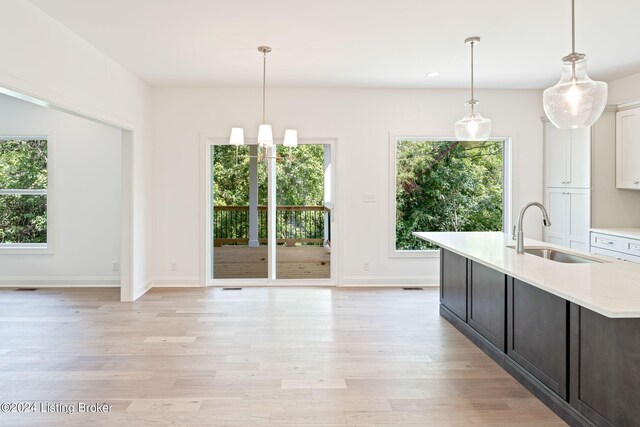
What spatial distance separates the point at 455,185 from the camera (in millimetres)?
6371

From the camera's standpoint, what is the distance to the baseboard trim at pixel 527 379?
2.54 m

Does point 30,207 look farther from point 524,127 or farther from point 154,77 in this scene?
point 524,127

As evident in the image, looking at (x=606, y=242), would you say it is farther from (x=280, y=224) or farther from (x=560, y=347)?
(x=280, y=224)

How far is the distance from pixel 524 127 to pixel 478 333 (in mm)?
3513

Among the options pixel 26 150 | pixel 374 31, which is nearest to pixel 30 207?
pixel 26 150

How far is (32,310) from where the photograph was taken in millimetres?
4918

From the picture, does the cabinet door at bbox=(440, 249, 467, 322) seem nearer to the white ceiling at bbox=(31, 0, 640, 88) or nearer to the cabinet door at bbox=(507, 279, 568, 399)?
the cabinet door at bbox=(507, 279, 568, 399)

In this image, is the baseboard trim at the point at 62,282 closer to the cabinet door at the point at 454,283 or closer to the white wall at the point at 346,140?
the white wall at the point at 346,140

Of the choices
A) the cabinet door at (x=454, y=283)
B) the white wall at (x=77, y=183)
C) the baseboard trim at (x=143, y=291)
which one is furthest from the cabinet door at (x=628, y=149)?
the white wall at (x=77, y=183)

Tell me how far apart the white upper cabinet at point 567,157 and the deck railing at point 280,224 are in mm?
2961

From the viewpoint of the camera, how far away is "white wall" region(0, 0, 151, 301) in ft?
10.7

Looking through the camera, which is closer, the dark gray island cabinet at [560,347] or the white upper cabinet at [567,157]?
the dark gray island cabinet at [560,347]

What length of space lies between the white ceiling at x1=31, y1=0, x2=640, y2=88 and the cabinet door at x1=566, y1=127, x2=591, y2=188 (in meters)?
0.71

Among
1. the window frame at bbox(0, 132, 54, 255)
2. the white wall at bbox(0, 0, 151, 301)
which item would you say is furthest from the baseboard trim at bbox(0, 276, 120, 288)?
the white wall at bbox(0, 0, 151, 301)
